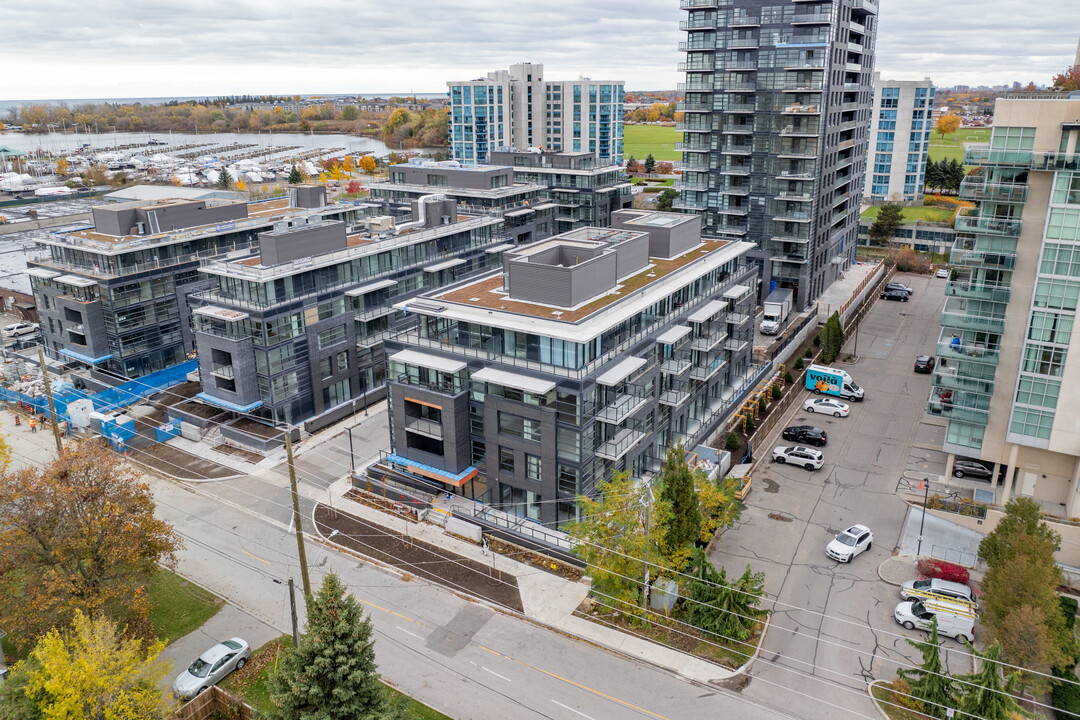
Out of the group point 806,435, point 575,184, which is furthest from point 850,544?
point 575,184

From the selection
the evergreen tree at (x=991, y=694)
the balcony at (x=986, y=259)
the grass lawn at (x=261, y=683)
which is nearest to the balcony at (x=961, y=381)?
the balcony at (x=986, y=259)

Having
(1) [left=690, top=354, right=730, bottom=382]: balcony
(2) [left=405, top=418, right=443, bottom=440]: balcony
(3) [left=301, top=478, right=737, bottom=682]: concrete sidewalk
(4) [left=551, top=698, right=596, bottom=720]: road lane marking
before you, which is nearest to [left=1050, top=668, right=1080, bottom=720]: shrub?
(3) [left=301, top=478, right=737, bottom=682]: concrete sidewalk

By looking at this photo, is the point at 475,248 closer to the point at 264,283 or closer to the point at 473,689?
the point at 264,283

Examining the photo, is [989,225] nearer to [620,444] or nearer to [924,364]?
[620,444]

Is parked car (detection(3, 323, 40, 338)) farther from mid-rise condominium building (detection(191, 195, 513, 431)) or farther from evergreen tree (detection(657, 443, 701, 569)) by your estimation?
evergreen tree (detection(657, 443, 701, 569))

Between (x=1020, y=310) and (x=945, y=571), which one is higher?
(x=1020, y=310)

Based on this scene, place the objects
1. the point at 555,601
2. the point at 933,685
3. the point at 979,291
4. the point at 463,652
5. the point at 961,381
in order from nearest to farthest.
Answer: the point at 933,685 < the point at 463,652 < the point at 555,601 < the point at 979,291 < the point at 961,381
